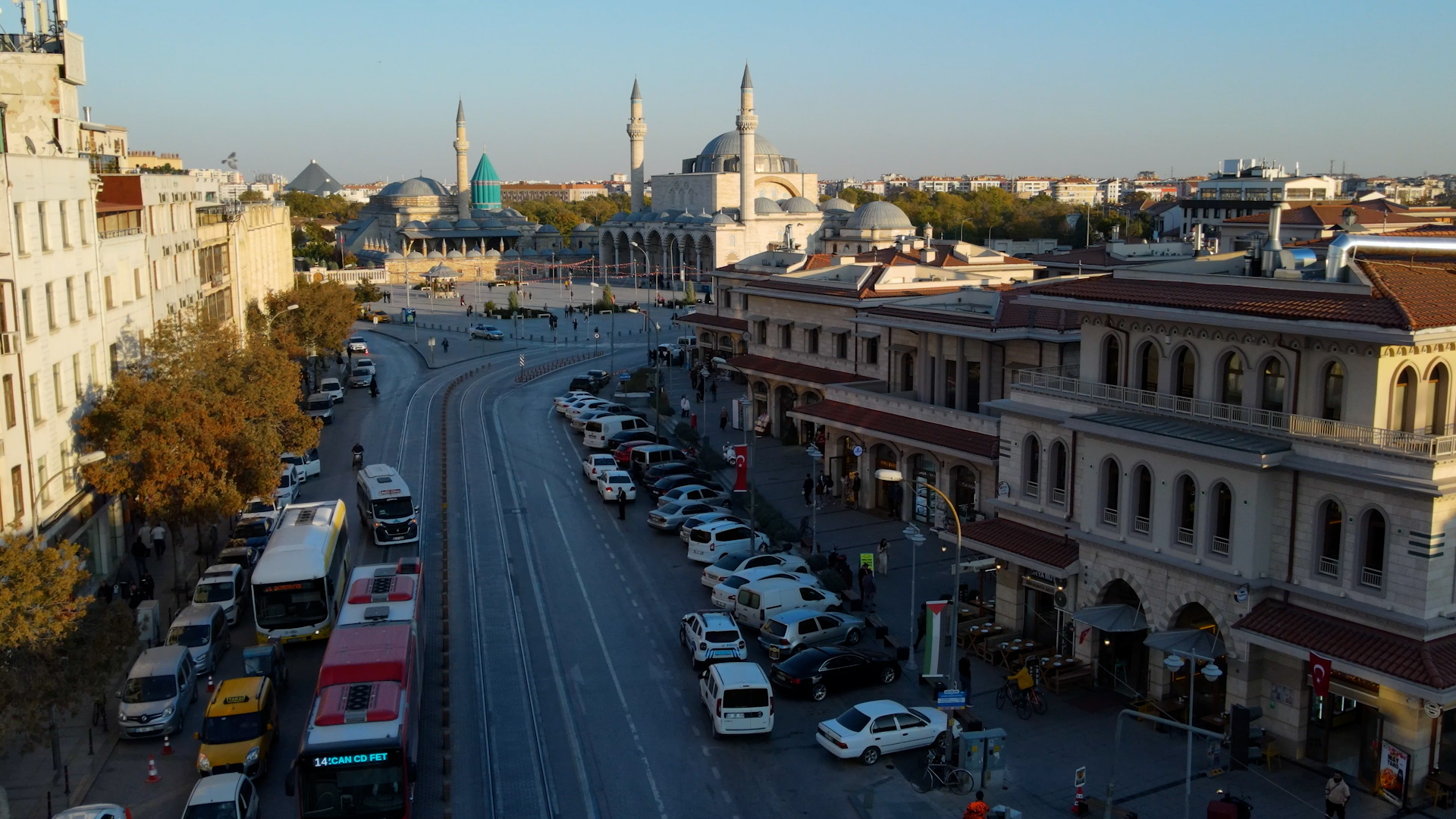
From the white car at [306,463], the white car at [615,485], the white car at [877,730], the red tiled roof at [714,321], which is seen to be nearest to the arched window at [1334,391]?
the white car at [877,730]

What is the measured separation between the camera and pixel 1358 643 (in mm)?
20438

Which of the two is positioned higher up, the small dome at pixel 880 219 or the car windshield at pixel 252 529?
the small dome at pixel 880 219

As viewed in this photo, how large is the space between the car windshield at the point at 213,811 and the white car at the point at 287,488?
21.8 meters

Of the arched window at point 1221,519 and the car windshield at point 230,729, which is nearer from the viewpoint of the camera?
the car windshield at point 230,729

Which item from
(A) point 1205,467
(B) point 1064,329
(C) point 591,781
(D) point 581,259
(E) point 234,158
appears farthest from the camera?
(D) point 581,259

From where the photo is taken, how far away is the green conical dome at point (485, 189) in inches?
7283

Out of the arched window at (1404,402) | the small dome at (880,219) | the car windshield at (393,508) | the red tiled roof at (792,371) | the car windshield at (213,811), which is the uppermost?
the small dome at (880,219)

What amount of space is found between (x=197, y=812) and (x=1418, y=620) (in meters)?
19.1

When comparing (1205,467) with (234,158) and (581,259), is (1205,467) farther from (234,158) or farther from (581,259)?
(581,259)

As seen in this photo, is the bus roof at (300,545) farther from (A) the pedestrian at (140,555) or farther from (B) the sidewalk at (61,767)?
(A) the pedestrian at (140,555)

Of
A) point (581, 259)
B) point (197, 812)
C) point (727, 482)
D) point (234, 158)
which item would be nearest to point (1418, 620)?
point (197, 812)

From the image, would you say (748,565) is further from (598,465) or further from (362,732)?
(362,732)

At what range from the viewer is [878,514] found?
132 ft

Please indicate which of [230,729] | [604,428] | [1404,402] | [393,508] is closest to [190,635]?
[230,729]
